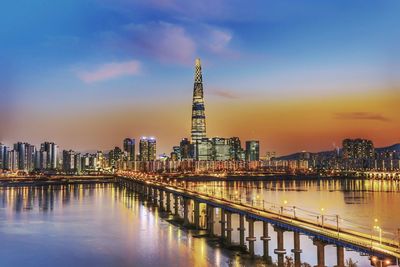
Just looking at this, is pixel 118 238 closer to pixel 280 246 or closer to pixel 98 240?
pixel 98 240

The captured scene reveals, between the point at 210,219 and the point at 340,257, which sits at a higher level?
the point at 340,257

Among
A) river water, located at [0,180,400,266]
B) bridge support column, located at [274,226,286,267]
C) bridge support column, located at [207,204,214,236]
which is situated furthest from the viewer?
bridge support column, located at [207,204,214,236]

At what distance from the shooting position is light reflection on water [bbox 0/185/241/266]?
51625 millimetres

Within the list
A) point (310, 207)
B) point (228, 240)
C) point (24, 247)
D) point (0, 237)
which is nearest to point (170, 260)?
point (228, 240)

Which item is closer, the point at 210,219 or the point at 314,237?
the point at 314,237

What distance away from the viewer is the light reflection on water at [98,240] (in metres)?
51.6

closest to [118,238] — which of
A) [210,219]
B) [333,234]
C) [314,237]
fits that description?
[210,219]

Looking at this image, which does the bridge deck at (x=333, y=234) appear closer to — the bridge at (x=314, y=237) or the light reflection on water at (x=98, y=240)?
the bridge at (x=314, y=237)

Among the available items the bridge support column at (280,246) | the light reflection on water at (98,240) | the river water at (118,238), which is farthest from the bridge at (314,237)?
the light reflection on water at (98,240)

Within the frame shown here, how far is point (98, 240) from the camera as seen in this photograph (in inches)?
2586

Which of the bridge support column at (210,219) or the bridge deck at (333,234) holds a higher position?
the bridge deck at (333,234)

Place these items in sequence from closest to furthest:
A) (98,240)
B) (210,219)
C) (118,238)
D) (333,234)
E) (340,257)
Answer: (340,257) < (333,234) < (98,240) < (118,238) < (210,219)

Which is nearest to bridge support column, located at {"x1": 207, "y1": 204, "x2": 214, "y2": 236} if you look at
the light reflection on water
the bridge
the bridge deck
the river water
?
the bridge

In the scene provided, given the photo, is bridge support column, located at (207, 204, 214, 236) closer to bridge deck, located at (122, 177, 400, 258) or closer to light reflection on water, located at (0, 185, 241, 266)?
light reflection on water, located at (0, 185, 241, 266)
